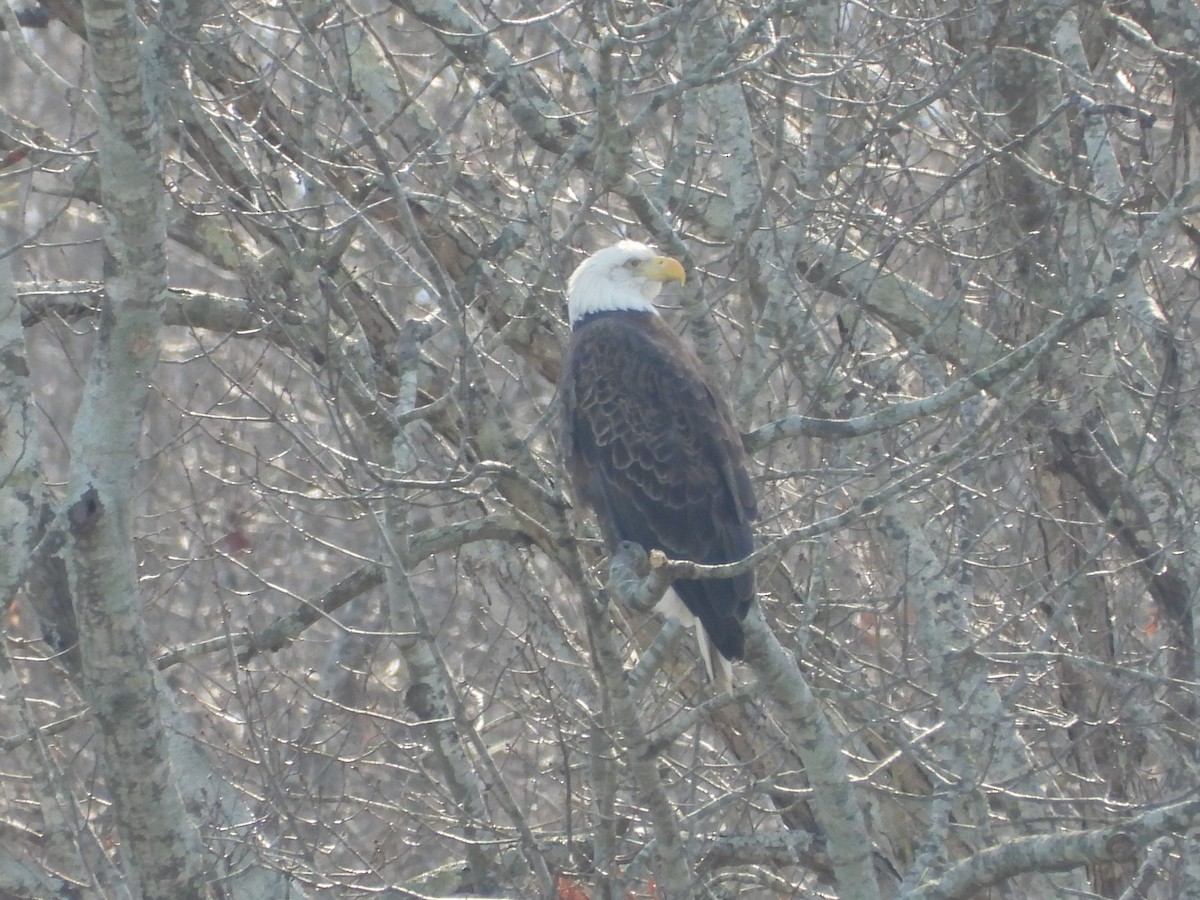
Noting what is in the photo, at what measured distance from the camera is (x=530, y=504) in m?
5.61

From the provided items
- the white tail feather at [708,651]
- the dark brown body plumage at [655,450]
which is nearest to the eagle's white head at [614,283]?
the dark brown body plumage at [655,450]

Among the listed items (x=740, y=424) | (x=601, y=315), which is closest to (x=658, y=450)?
(x=740, y=424)

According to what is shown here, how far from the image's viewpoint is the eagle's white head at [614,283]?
5789mm

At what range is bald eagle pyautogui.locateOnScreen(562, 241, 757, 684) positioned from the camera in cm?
525

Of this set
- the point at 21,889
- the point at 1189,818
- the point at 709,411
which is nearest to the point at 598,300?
the point at 709,411

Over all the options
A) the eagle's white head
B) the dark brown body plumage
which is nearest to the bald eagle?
the dark brown body plumage

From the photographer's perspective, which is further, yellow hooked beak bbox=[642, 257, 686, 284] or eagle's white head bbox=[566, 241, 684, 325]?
eagle's white head bbox=[566, 241, 684, 325]

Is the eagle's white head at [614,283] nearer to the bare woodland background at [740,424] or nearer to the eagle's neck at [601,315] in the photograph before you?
the eagle's neck at [601,315]

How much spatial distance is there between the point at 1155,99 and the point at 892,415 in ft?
14.1

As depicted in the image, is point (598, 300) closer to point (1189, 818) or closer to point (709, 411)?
point (709, 411)

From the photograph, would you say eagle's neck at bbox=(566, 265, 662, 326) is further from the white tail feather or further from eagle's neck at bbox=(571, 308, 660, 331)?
the white tail feather

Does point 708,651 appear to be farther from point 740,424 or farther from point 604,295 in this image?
point 604,295

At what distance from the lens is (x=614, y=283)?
5.86m

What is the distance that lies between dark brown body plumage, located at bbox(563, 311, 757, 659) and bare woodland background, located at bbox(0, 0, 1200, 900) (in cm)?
20
